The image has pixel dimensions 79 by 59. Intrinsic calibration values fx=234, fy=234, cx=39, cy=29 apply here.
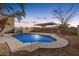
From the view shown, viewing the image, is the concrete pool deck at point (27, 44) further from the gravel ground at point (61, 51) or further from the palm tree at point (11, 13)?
the palm tree at point (11, 13)

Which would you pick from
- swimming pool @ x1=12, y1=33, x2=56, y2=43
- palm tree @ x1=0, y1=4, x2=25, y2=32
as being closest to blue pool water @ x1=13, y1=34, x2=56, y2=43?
swimming pool @ x1=12, y1=33, x2=56, y2=43

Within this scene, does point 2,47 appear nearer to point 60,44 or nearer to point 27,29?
point 27,29

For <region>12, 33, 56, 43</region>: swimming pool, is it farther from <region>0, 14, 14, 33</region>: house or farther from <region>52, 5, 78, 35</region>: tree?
<region>52, 5, 78, 35</region>: tree

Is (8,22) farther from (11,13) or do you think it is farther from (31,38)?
(31,38)

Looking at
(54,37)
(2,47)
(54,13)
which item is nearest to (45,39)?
(54,37)

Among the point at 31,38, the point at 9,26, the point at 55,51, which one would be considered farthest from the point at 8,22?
the point at 55,51

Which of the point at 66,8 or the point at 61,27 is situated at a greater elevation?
the point at 66,8

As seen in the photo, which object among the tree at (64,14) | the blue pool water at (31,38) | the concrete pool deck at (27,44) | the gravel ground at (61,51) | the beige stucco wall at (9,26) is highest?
the tree at (64,14)

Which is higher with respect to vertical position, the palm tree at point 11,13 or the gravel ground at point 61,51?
the palm tree at point 11,13

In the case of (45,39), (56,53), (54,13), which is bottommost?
(56,53)

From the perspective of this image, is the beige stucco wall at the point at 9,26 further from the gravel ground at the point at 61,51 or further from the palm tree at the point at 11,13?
the gravel ground at the point at 61,51

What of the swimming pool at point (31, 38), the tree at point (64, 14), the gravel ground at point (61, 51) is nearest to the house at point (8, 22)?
the swimming pool at point (31, 38)

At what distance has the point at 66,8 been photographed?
3887 mm

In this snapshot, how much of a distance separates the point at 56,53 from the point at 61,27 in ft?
1.45
